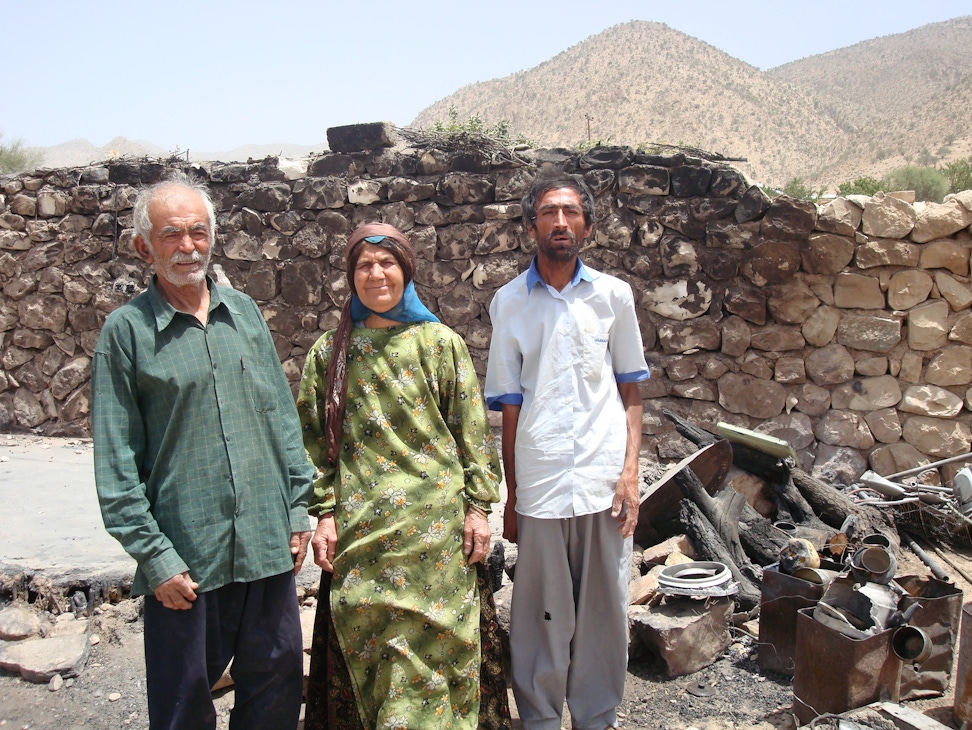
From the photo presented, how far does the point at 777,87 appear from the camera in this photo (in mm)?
33750

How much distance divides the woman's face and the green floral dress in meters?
0.09

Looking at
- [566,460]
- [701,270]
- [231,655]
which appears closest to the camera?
[231,655]

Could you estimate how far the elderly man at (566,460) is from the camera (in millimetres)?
2350

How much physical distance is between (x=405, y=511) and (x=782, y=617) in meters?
1.74

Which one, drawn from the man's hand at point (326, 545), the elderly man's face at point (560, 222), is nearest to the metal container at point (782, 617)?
the elderly man's face at point (560, 222)

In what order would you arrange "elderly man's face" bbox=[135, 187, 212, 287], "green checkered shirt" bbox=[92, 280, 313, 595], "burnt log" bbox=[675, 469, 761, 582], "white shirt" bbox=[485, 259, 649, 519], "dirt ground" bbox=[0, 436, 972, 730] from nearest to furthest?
1. "green checkered shirt" bbox=[92, 280, 313, 595]
2. "elderly man's face" bbox=[135, 187, 212, 287]
3. "white shirt" bbox=[485, 259, 649, 519]
4. "dirt ground" bbox=[0, 436, 972, 730]
5. "burnt log" bbox=[675, 469, 761, 582]

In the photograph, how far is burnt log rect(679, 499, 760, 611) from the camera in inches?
136

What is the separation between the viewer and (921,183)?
13.7m

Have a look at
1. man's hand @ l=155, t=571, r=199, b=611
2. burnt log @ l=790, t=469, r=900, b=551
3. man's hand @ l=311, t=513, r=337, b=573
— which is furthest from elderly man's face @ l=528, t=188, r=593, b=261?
burnt log @ l=790, t=469, r=900, b=551

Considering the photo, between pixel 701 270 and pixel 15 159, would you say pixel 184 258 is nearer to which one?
pixel 701 270

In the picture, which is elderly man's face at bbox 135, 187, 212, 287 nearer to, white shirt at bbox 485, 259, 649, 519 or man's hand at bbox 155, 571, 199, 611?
man's hand at bbox 155, 571, 199, 611

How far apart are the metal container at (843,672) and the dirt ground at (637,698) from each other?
179 millimetres

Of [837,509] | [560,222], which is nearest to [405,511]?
[560,222]

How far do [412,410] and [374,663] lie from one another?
0.71 m
